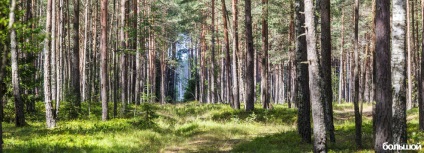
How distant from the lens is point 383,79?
8680mm

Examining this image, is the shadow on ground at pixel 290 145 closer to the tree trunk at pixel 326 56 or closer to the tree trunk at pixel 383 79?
the tree trunk at pixel 326 56

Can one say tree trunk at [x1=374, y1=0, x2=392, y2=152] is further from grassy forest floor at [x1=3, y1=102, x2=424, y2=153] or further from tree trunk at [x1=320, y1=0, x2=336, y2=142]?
tree trunk at [x1=320, y1=0, x2=336, y2=142]

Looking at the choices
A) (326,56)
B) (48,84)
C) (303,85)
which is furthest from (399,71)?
(48,84)

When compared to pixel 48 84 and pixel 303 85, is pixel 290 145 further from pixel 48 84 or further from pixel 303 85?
→ pixel 48 84

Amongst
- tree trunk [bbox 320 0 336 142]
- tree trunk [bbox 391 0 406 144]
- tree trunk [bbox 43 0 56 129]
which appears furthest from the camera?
tree trunk [bbox 43 0 56 129]

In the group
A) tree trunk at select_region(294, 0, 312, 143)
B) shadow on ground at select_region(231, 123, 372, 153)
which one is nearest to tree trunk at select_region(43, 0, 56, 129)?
shadow on ground at select_region(231, 123, 372, 153)

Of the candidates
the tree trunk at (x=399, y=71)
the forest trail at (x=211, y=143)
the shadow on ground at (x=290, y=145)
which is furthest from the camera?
the forest trail at (x=211, y=143)

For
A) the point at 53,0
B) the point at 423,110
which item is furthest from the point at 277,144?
the point at 53,0

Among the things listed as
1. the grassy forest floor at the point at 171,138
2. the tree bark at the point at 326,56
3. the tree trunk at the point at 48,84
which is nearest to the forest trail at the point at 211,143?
the grassy forest floor at the point at 171,138

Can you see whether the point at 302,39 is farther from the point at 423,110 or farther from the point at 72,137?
the point at 72,137

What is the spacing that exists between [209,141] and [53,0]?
8.03 metres

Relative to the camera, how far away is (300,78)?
12062mm

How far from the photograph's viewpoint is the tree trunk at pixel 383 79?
8.63 meters

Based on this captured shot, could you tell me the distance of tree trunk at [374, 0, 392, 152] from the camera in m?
8.63
